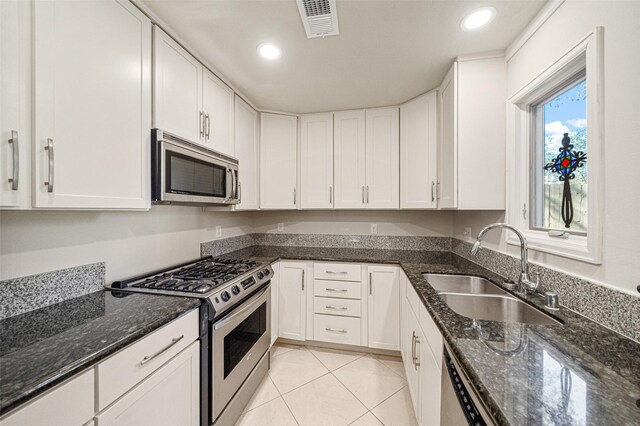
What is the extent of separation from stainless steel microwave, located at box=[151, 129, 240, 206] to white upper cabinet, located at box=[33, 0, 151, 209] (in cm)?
6

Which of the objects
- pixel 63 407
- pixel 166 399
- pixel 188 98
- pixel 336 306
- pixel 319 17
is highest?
pixel 319 17

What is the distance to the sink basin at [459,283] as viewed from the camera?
165 centimetres

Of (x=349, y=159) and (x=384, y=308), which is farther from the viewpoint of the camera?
(x=349, y=159)

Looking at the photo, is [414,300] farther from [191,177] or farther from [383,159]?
[191,177]

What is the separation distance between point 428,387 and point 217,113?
225 cm

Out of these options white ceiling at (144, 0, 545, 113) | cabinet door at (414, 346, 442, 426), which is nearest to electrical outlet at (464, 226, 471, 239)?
cabinet door at (414, 346, 442, 426)

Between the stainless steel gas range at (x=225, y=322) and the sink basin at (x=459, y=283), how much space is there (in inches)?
49.8

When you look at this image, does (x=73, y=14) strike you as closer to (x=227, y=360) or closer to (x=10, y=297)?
(x=10, y=297)

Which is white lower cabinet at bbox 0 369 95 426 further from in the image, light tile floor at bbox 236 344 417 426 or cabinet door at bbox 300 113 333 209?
cabinet door at bbox 300 113 333 209

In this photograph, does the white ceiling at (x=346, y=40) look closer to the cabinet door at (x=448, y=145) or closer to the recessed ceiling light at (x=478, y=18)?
the recessed ceiling light at (x=478, y=18)

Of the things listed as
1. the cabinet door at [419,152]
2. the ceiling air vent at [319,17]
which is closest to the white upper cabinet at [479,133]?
the cabinet door at [419,152]

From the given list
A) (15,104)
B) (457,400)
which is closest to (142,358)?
(15,104)

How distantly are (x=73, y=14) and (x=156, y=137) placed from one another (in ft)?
1.74

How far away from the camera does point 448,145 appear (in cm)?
188
